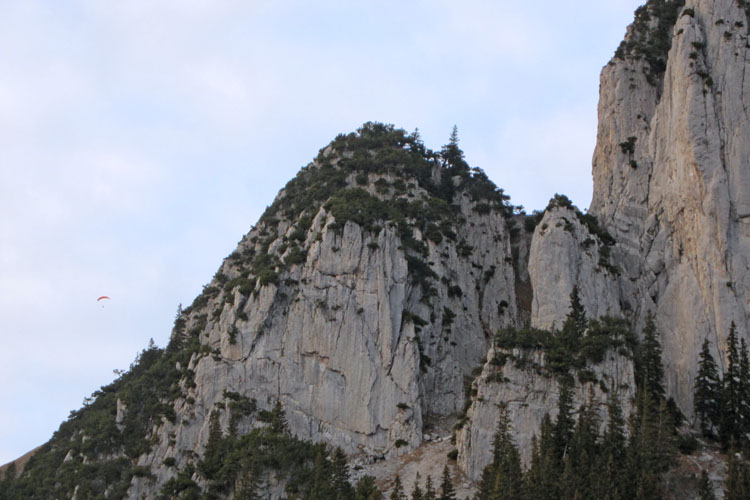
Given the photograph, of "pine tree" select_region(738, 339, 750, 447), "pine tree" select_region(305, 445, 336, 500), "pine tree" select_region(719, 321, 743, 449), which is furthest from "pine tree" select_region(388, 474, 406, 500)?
"pine tree" select_region(738, 339, 750, 447)

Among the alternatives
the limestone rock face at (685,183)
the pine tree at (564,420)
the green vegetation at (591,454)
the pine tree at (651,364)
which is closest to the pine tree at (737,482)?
the green vegetation at (591,454)

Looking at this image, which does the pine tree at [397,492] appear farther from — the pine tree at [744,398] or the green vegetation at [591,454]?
the pine tree at [744,398]

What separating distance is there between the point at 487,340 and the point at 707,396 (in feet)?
89.0

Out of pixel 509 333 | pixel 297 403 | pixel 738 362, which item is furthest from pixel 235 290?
pixel 738 362

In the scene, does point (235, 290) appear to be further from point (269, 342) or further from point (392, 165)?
point (392, 165)

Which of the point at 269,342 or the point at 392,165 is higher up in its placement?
the point at 392,165

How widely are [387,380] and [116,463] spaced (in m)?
26.5

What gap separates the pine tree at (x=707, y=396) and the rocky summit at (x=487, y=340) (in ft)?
0.64

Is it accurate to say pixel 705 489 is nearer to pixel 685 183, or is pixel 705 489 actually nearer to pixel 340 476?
pixel 340 476

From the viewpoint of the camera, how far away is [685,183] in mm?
96062

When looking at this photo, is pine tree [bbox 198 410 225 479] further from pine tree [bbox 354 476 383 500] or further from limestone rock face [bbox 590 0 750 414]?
limestone rock face [bbox 590 0 750 414]

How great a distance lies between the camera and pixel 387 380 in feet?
319

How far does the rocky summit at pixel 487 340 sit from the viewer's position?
85.8m

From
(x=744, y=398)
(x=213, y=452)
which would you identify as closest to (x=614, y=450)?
(x=744, y=398)
